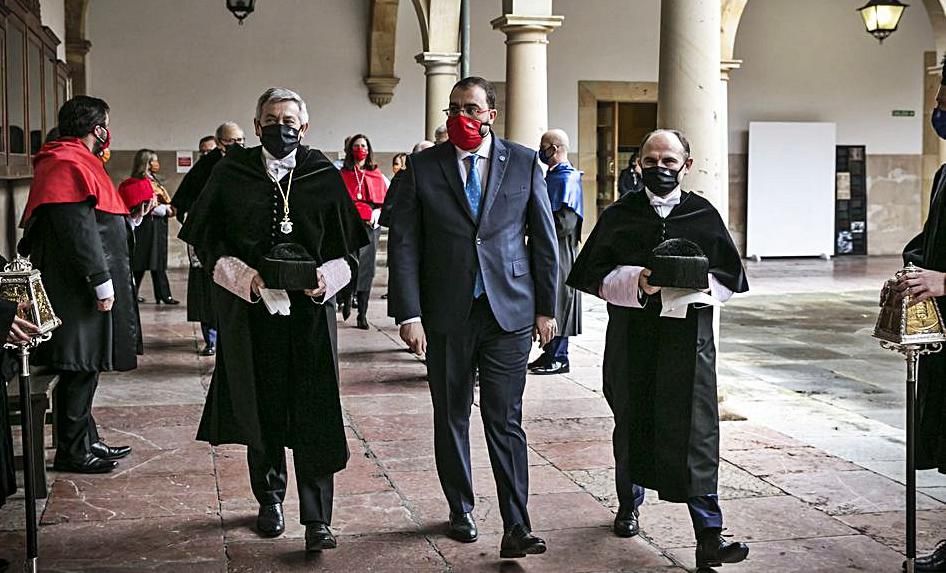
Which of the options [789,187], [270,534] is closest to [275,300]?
[270,534]

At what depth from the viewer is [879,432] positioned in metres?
6.84

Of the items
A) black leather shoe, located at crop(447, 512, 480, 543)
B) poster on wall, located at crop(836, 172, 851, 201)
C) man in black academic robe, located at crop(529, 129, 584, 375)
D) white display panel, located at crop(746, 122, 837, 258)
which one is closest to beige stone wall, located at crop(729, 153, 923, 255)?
poster on wall, located at crop(836, 172, 851, 201)

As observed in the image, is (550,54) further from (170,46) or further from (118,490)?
(118,490)

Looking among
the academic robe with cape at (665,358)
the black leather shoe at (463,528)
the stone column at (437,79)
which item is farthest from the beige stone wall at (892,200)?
the black leather shoe at (463,528)

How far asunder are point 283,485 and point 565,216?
12.2 feet

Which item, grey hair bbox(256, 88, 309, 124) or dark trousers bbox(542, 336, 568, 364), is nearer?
grey hair bbox(256, 88, 309, 124)

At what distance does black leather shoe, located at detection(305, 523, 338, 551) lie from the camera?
445 cm

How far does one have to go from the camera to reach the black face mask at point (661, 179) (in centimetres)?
434

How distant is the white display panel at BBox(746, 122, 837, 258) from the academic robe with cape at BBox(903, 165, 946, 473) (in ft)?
52.9

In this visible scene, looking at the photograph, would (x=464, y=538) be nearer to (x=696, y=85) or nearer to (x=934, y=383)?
(x=934, y=383)

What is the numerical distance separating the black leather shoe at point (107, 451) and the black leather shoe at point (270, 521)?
4.74ft

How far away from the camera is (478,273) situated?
4477 millimetres

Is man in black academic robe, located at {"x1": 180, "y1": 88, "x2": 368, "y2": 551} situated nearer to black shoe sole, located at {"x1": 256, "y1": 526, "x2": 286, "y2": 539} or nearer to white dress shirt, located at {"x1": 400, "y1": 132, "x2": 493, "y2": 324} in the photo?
black shoe sole, located at {"x1": 256, "y1": 526, "x2": 286, "y2": 539}

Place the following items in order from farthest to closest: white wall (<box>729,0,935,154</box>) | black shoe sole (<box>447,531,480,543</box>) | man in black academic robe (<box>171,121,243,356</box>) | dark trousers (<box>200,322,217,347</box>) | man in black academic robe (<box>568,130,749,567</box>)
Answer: white wall (<box>729,0,935,154</box>) < dark trousers (<box>200,322,217,347</box>) < man in black academic robe (<box>171,121,243,356</box>) < black shoe sole (<box>447,531,480,543</box>) < man in black academic robe (<box>568,130,749,567</box>)
